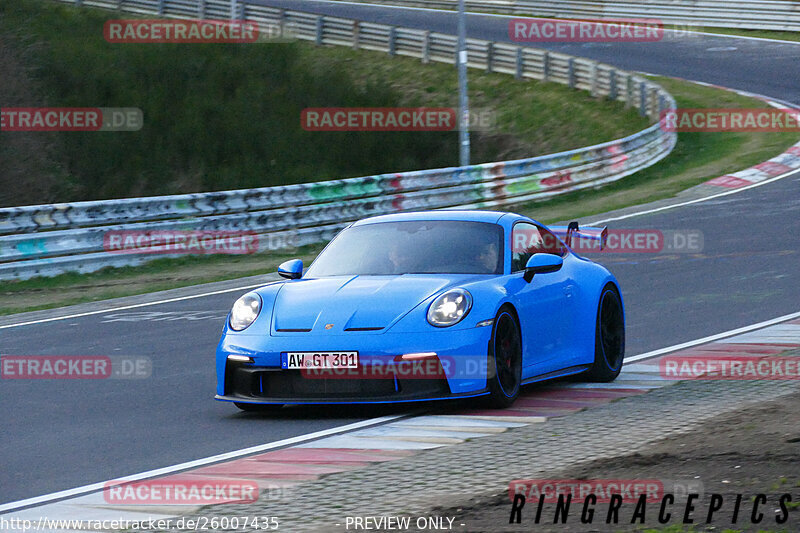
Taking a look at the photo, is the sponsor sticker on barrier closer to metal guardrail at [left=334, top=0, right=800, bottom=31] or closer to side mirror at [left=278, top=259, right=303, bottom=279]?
metal guardrail at [left=334, top=0, right=800, bottom=31]

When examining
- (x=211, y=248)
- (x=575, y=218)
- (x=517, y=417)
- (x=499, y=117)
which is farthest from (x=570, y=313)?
(x=499, y=117)

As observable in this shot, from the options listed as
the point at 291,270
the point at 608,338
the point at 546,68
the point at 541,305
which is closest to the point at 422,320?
the point at 541,305

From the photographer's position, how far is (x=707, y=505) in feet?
18.0

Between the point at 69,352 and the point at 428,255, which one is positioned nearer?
the point at 428,255

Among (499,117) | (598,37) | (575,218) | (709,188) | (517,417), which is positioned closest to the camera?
(517,417)

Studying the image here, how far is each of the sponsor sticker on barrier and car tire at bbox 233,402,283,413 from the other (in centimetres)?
4172

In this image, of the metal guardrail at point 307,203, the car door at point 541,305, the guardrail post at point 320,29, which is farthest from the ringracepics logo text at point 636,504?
the guardrail post at point 320,29

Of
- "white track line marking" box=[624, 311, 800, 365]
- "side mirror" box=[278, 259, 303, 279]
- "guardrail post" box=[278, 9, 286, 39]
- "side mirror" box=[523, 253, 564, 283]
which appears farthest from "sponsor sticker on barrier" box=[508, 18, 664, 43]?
"side mirror" box=[523, 253, 564, 283]

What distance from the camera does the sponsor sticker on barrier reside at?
5000 centimetres

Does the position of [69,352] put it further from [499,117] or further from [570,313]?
[499,117]

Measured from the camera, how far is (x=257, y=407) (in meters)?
8.90

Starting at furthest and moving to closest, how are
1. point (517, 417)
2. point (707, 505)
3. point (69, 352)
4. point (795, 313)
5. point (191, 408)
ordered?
point (795, 313)
point (69, 352)
point (191, 408)
point (517, 417)
point (707, 505)

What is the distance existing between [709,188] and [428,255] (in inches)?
654

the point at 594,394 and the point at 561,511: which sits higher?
the point at 561,511
